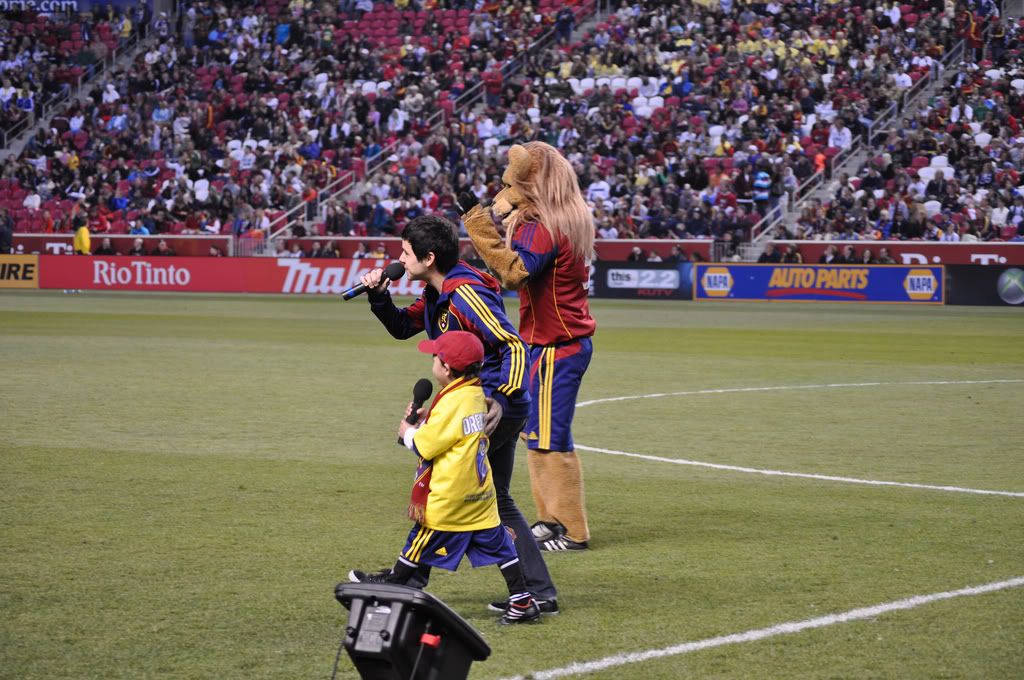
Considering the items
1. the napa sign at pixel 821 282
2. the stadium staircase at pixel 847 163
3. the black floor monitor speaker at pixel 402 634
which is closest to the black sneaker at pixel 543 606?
the black floor monitor speaker at pixel 402 634

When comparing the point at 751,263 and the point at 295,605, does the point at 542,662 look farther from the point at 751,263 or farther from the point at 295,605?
the point at 751,263

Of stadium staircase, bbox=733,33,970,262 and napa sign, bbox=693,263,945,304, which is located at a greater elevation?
stadium staircase, bbox=733,33,970,262

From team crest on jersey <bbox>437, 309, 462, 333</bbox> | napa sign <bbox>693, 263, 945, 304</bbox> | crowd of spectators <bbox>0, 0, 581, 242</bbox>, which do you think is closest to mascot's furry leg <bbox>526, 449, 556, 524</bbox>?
team crest on jersey <bbox>437, 309, 462, 333</bbox>

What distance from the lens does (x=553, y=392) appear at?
7.43 meters

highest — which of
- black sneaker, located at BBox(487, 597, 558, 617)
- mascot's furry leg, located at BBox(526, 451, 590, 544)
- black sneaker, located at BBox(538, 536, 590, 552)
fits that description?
mascot's furry leg, located at BBox(526, 451, 590, 544)

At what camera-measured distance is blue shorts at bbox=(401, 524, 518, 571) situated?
5824 mm

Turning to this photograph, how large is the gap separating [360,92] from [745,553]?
4149 cm

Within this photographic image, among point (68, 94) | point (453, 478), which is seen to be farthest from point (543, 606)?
point (68, 94)

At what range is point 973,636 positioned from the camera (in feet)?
18.6

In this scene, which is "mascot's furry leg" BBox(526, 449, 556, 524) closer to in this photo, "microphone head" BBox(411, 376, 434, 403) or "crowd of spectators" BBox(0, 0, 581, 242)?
"microphone head" BBox(411, 376, 434, 403)

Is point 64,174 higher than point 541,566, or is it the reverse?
point 64,174

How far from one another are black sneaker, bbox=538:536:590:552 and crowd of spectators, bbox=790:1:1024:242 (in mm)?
30073

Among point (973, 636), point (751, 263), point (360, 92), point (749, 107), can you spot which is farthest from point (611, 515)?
point (360, 92)

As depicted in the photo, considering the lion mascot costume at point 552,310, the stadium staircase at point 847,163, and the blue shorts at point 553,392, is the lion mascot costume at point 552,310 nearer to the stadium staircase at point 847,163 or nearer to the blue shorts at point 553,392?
the blue shorts at point 553,392
